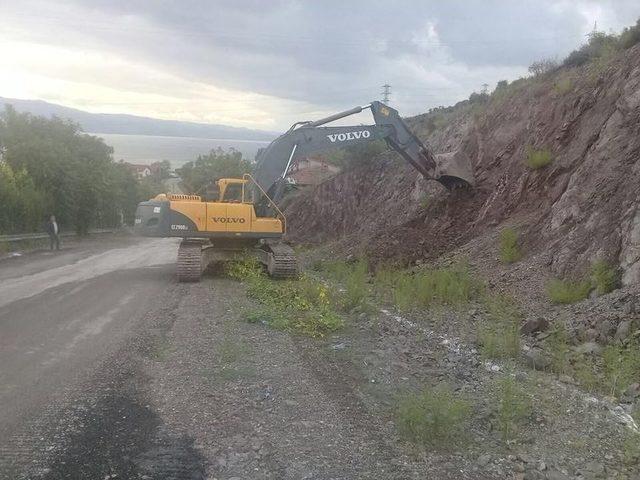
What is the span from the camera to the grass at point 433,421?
17.8ft

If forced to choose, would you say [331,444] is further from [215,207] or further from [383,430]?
[215,207]

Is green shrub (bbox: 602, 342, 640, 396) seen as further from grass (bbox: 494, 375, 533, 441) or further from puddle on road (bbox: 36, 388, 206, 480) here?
puddle on road (bbox: 36, 388, 206, 480)

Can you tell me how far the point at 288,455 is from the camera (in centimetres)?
516

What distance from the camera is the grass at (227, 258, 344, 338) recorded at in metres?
9.93

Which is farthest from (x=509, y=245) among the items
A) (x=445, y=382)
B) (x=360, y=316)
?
(x=445, y=382)

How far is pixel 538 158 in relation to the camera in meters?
15.0

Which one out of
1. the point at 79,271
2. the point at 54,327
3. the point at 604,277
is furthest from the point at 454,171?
the point at 54,327

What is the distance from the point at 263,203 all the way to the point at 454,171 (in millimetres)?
5366

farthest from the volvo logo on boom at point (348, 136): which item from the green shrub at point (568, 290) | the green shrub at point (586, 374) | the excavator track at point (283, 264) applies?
the green shrub at point (586, 374)

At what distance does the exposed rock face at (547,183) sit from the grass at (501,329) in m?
1.14

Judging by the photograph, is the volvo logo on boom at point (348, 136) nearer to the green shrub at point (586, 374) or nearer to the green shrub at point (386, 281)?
the green shrub at point (386, 281)

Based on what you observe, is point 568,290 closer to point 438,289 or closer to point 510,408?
point 438,289

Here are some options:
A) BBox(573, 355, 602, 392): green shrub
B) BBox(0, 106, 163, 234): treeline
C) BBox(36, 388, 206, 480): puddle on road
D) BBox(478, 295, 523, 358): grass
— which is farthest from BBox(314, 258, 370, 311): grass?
BBox(0, 106, 163, 234): treeline

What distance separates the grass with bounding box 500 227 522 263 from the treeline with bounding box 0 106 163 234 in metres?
20.9
